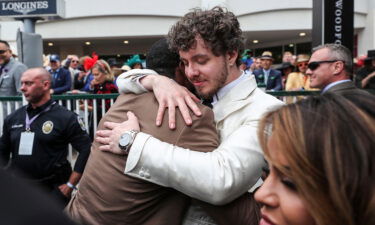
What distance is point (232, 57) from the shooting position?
79.0 inches

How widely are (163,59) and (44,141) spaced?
2.35 meters

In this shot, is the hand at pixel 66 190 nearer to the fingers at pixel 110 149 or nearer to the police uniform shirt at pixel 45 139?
the police uniform shirt at pixel 45 139

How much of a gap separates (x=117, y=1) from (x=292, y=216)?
Answer: 2060 cm

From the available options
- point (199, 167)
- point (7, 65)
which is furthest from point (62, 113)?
point (7, 65)

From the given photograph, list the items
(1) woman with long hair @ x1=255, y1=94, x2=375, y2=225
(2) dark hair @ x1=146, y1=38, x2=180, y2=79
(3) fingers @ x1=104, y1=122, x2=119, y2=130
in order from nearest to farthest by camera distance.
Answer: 1. (1) woman with long hair @ x1=255, y1=94, x2=375, y2=225
2. (3) fingers @ x1=104, y1=122, x2=119, y2=130
3. (2) dark hair @ x1=146, y1=38, x2=180, y2=79

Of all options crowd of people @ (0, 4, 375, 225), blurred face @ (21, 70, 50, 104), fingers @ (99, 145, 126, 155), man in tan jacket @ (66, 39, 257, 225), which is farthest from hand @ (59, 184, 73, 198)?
fingers @ (99, 145, 126, 155)

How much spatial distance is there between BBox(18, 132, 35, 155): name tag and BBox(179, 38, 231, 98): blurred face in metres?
2.52

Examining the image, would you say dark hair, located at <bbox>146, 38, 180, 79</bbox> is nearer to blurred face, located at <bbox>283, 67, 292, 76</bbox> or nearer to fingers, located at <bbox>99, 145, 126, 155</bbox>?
fingers, located at <bbox>99, 145, 126, 155</bbox>

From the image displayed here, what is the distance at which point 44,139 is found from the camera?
4020 millimetres

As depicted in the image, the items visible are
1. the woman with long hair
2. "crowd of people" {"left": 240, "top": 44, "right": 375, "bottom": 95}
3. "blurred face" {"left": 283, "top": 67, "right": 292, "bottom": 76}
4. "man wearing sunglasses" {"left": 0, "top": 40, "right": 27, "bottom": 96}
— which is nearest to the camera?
the woman with long hair

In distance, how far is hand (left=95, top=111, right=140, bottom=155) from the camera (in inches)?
68.4

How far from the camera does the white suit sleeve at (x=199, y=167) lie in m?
1.61

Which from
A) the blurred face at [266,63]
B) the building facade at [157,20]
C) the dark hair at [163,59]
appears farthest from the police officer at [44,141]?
the building facade at [157,20]

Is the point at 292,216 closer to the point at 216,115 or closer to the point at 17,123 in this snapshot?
the point at 216,115
